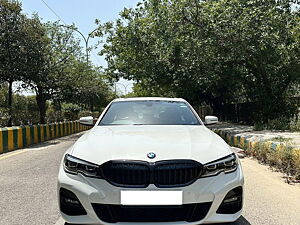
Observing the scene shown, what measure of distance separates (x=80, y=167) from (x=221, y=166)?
1.27 meters

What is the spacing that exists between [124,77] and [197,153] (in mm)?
24335

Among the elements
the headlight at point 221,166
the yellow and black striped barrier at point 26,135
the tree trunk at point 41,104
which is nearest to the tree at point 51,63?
the tree trunk at point 41,104

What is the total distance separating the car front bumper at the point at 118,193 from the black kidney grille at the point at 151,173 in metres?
0.06

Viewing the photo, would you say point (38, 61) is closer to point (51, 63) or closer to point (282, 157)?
point (51, 63)

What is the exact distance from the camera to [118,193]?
2.92 metres

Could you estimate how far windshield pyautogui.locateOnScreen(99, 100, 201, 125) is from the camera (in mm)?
4570

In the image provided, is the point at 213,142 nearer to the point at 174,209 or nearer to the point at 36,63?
the point at 174,209

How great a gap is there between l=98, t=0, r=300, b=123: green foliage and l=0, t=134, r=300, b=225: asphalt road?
7.70 meters

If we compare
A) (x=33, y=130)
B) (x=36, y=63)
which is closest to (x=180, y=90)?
(x=36, y=63)

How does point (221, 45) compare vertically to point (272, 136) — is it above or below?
above

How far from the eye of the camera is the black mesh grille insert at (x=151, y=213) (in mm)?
2947

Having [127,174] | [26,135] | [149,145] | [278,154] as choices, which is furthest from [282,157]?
[26,135]

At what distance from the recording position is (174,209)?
9.71ft

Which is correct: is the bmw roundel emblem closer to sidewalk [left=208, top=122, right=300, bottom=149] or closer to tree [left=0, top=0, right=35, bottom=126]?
sidewalk [left=208, top=122, right=300, bottom=149]
